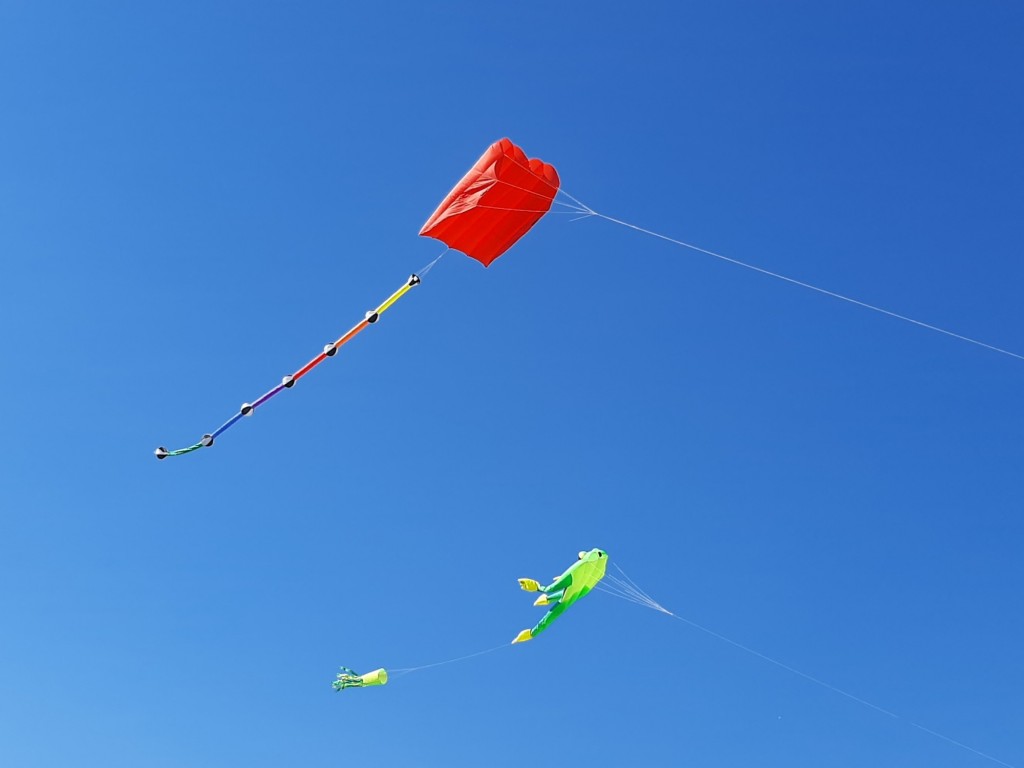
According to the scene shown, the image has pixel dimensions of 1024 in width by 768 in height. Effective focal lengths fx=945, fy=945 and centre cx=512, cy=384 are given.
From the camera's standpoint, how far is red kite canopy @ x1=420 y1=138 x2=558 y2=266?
24688mm

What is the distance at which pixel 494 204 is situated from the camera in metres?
24.9

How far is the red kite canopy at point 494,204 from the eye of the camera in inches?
972

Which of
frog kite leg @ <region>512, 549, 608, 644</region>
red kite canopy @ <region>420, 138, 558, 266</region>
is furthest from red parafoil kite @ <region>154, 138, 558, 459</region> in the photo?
frog kite leg @ <region>512, 549, 608, 644</region>

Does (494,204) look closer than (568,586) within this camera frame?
Yes

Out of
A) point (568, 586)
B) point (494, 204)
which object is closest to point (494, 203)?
point (494, 204)

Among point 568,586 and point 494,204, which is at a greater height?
point 494,204

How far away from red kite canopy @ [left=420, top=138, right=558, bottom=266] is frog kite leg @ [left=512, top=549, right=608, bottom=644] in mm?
9780

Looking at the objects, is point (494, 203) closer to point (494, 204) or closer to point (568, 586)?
point (494, 204)

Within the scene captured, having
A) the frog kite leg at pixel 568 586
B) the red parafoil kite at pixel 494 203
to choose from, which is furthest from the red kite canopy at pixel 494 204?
the frog kite leg at pixel 568 586

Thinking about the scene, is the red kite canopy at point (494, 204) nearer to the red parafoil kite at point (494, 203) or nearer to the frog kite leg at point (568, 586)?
the red parafoil kite at point (494, 203)

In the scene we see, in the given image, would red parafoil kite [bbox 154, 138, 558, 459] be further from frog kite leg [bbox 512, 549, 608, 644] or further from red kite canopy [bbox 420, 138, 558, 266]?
frog kite leg [bbox 512, 549, 608, 644]

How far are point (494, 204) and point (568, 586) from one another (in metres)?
11.7

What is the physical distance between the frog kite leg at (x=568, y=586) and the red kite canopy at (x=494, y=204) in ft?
32.1

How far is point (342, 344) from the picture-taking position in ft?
70.7
